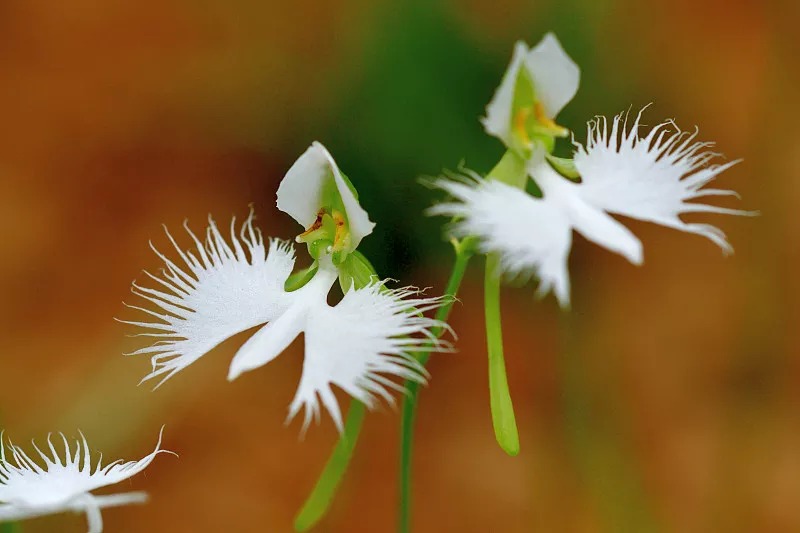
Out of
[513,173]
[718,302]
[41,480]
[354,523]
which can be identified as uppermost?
[718,302]

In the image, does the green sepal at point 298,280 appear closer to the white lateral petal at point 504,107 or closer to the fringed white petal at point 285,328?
the fringed white petal at point 285,328

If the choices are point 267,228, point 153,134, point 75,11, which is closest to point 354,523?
point 267,228

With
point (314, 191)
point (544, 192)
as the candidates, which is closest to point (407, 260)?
point (314, 191)

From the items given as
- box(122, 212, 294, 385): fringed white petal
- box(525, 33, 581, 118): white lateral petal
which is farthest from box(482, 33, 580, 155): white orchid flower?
box(122, 212, 294, 385): fringed white petal

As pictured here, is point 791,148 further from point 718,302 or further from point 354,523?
point 354,523

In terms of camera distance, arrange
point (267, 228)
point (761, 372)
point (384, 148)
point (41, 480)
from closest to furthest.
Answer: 1. point (41, 480)
2. point (384, 148)
3. point (761, 372)
4. point (267, 228)

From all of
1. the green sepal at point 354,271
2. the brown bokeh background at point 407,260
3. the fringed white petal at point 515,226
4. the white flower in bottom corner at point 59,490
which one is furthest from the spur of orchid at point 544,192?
the brown bokeh background at point 407,260

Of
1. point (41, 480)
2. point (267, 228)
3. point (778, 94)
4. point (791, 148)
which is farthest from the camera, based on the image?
point (791, 148)
